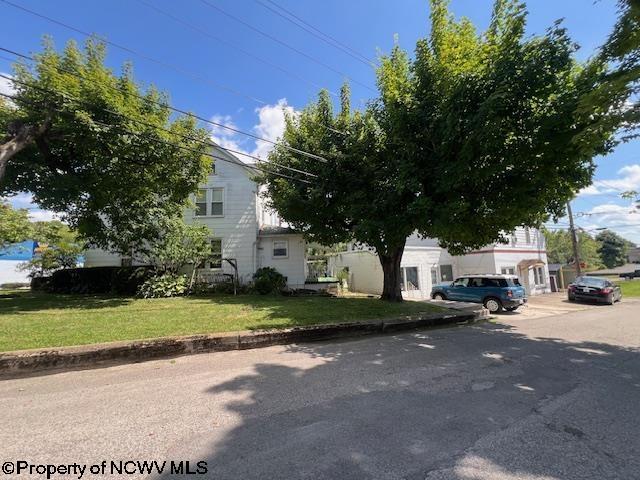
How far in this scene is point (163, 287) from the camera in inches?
582

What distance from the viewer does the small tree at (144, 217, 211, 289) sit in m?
15.2

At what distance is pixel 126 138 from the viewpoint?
10188 mm

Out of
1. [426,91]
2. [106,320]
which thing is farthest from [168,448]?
[426,91]

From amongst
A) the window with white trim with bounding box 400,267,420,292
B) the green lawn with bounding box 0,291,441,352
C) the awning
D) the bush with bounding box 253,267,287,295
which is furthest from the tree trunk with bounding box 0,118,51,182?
the awning

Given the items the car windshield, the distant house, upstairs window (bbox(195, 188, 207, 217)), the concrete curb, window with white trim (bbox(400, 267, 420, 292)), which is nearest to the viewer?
the concrete curb

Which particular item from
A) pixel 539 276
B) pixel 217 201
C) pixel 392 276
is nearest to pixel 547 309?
pixel 392 276

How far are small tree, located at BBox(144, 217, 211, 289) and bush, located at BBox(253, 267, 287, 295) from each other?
2932 mm

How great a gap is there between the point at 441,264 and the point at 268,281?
46.8 feet

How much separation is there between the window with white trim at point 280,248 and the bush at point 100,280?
6.63 metres

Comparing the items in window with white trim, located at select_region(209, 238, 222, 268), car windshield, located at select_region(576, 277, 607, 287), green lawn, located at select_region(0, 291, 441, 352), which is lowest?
green lawn, located at select_region(0, 291, 441, 352)

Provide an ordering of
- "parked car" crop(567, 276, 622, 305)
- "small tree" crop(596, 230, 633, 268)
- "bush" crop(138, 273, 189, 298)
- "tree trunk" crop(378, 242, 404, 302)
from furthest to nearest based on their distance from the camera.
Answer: "small tree" crop(596, 230, 633, 268) → "parked car" crop(567, 276, 622, 305) → "bush" crop(138, 273, 189, 298) → "tree trunk" crop(378, 242, 404, 302)

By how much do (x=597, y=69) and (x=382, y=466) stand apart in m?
9.95

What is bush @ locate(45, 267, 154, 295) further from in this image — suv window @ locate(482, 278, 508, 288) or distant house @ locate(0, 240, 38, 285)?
distant house @ locate(0, 240, 38, 285)

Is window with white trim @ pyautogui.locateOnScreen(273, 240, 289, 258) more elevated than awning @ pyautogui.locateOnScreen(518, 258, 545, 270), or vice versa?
window with white trim @ pyautogui.locateOnScreen(273, 240, 289, 258)
